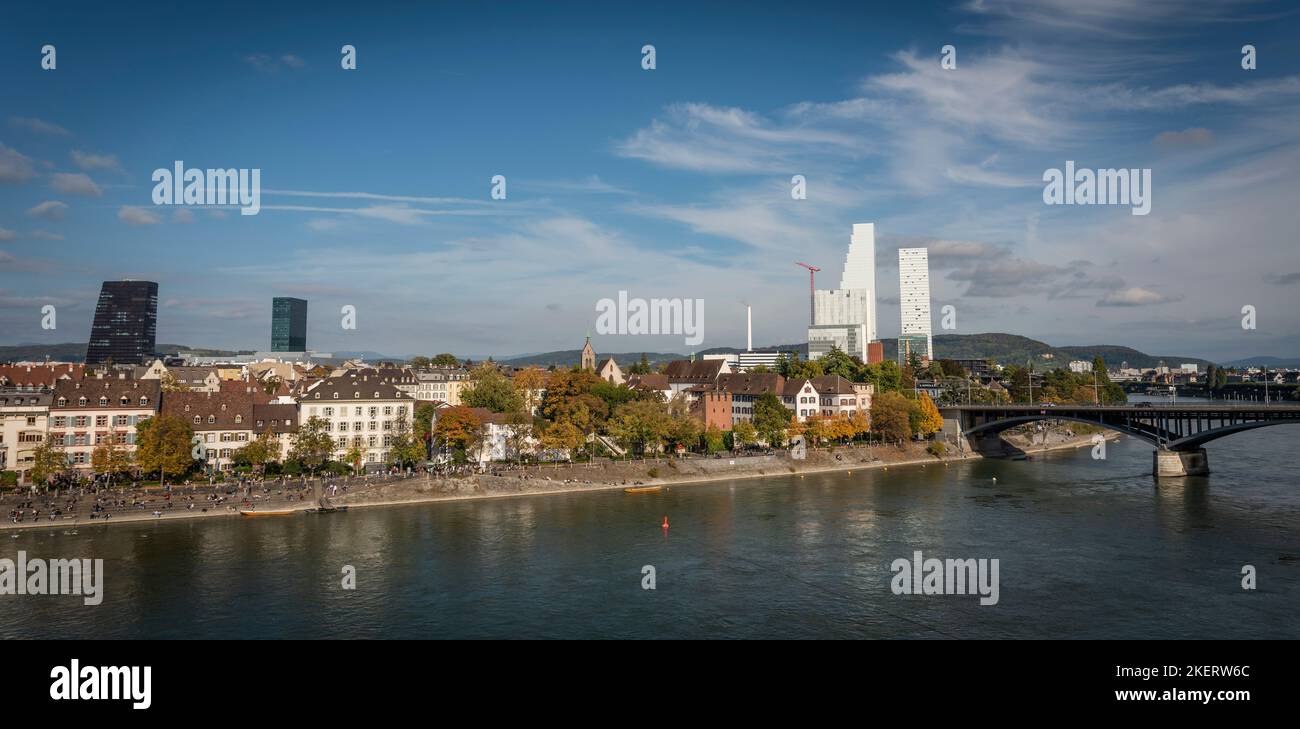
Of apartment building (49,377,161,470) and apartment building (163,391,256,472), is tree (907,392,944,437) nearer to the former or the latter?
apartment building (163,391,256,472)

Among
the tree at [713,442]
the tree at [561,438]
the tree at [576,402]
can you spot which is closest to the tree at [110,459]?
the tree at [561,438]

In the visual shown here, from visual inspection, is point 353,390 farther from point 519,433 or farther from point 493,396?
point 493,396

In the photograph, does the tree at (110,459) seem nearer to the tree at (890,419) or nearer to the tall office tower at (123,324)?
the tree at (890,419)

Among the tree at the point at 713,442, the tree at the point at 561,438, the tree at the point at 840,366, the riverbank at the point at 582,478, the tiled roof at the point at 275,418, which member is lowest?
the riverbank at the point at 582,478

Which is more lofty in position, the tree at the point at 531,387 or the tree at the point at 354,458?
the tree at the point at 531,387

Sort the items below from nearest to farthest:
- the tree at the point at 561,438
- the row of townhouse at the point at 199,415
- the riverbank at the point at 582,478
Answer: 1. the riverbank at the point at 582,478
2. the row of townhouse at the point at 199,415
3. the tree at the point at 561,438

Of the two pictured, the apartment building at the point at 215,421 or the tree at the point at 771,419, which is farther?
the tree at the point at 771,419
